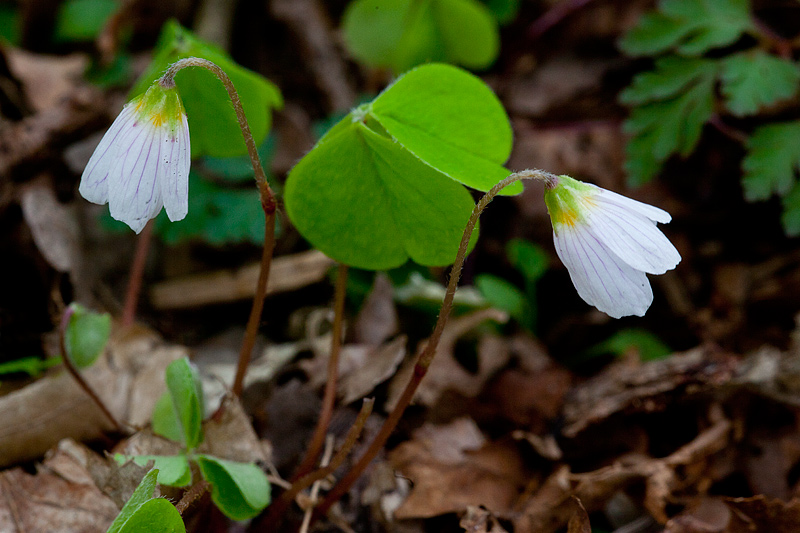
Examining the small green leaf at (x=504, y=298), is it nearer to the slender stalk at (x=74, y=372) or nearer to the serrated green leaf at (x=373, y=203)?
the serrated green leaf at (x=373, y=203)

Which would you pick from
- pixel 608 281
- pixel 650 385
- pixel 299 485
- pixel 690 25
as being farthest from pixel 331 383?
pixel 690 25

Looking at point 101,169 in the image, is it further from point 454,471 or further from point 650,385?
point 650,385

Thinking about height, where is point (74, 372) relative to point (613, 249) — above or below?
below

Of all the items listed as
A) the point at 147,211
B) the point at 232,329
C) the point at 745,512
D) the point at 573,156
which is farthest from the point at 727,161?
the point at 147,211

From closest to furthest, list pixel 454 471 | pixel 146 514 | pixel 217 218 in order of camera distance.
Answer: pixel 146 514 < pixel 454 471 < pixel 217 218

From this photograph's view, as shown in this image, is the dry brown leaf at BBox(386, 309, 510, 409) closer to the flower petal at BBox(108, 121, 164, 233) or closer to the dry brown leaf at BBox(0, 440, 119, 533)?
the dry brown leaf at BBox(0, 440, 119, 533)

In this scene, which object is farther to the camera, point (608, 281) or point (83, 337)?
point (83, 337)

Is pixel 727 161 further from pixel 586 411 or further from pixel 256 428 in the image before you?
pixel 256 428
